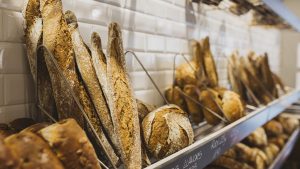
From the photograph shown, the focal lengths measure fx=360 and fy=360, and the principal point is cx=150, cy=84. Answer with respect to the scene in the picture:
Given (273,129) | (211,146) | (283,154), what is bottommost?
(283,154)

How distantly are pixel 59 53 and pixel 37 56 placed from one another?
53 millimetres

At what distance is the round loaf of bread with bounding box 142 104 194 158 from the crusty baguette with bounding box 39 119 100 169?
1.05 ft

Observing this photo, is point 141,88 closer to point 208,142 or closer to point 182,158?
point 208,142

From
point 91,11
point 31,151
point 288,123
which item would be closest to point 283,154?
point 288,123

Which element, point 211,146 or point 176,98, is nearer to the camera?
point 211,146

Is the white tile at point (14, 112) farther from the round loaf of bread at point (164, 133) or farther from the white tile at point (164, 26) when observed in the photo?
the white tile at point (164, 26)

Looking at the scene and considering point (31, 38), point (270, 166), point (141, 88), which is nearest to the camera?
point (31, 38)

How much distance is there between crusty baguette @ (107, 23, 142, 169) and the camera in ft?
2.65

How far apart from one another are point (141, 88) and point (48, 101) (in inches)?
23.1

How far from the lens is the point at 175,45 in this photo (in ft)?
→ 5.39

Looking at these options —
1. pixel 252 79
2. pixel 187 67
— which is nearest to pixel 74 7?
pixel 187 67

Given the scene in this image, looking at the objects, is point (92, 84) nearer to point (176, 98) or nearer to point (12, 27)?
point (12, 27)

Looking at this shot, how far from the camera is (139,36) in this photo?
1.36 meters

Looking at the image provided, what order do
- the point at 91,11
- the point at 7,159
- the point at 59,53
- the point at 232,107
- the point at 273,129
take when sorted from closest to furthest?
1. the point at 7,159
2. the point at 59,53
3. the point at 91,11
4. the point at 232,107
5. the point at 273,129
